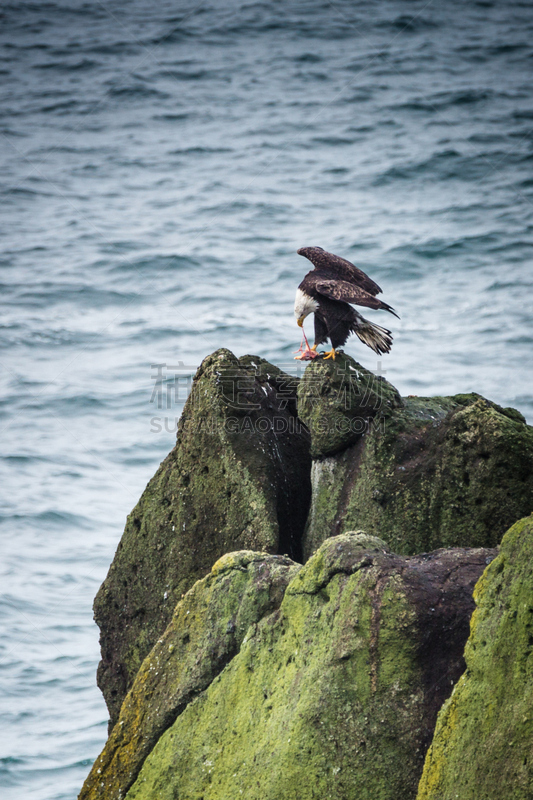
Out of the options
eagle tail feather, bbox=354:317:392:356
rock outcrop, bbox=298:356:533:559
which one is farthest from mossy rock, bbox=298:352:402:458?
eagle tail feather, bbox=354:317:392:356

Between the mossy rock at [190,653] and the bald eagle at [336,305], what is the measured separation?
2.40 metres

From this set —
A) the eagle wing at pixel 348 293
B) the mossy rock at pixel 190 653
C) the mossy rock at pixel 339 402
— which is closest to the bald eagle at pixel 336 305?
the eagle wing at pixel 348 293

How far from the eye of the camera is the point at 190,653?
16.9ft

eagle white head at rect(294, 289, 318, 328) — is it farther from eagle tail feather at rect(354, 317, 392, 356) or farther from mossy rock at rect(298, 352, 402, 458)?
mossy rock at rect(298, 352, 402, 458)

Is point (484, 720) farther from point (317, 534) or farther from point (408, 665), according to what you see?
point (317, 534)

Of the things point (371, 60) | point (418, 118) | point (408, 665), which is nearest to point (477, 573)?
point (408, 665)

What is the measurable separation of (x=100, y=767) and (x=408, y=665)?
229 centimetres

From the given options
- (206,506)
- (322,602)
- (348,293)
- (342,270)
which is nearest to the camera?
(322,602)

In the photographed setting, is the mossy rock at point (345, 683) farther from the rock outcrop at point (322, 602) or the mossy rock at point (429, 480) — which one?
the mossy rock at point (429, 480)

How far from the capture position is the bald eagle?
715 centimetres

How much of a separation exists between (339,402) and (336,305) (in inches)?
49.4

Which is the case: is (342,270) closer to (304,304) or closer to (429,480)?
(304,304)

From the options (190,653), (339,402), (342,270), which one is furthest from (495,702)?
(342,270)

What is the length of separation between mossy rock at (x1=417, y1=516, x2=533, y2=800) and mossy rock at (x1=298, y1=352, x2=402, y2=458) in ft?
8.46
